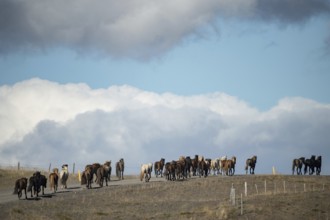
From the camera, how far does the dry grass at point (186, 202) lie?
4159 centimetres

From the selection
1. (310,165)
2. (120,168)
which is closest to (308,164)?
(310,165)

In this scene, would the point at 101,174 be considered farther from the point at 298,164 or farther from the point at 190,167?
the point at 298,164

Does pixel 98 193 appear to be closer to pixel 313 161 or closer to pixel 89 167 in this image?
pixel 89 167

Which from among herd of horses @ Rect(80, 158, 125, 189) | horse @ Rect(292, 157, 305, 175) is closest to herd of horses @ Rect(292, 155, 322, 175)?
horse @ Rect(292, 157, 305, 175)

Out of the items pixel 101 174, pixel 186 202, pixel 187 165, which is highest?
pixel 187 165

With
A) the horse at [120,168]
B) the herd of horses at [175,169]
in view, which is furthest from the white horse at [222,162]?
the horse at [120,168]

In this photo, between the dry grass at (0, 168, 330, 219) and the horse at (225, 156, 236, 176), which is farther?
the horse at (225, 156, 236, 176)

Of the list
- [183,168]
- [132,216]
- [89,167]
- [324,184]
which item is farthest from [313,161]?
[132,216]

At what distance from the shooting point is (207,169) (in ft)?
211

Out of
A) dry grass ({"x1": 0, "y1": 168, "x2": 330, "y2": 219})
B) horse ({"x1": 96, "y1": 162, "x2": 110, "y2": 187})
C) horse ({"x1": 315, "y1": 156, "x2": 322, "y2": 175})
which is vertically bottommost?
dry grass ({"x1": 0, "y1": 168, "x2": 330, "y2": 219})

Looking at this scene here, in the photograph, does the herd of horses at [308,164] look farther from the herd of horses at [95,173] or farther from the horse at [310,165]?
the herd of horses at [95,173]

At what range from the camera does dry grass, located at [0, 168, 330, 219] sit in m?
41.6

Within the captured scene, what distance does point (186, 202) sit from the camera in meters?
48.0

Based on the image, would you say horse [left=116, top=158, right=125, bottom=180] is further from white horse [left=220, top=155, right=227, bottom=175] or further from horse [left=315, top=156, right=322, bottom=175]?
horse [left=315, top=156, right=322, bottom=175]
